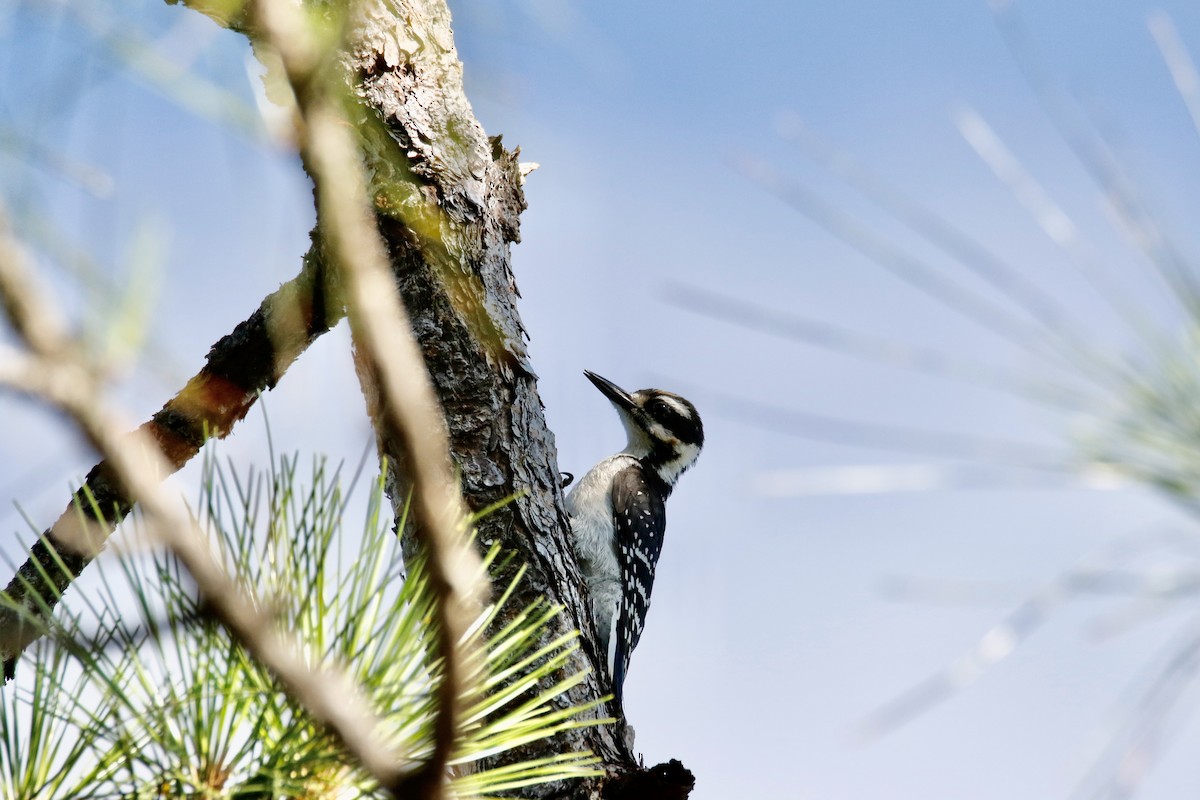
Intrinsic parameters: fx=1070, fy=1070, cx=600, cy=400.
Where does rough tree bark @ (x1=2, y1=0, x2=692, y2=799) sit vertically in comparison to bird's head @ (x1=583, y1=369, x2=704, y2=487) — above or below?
below

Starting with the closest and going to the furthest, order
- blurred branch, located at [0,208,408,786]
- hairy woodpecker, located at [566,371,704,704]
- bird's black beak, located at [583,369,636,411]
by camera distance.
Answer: blurred branch, located at [0,208,408,786] → hairy woodpecker, located at [566,371,704,704] → bird's black beak, located at [583,369,636,411]

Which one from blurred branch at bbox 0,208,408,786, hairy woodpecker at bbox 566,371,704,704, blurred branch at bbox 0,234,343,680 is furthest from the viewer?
hairy woodpecker at bbox 566,371,704,704

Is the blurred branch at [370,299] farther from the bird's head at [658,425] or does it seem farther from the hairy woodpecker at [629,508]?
the bird's head at [658,425]

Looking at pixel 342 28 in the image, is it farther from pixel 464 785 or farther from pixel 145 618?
pixel 464 785

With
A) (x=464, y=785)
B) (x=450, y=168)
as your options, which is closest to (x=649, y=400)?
(x=450, y=168)

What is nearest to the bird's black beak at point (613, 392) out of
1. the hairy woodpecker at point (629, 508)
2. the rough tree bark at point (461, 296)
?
the hairy woodpecker at point (629, 508)

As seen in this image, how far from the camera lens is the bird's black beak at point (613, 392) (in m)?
6.37

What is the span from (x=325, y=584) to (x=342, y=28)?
823 mm

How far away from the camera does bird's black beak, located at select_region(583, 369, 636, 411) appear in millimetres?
6367

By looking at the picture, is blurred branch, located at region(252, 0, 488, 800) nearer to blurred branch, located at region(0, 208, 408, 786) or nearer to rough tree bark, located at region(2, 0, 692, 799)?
blurred branch, located at region(0, 208, 408, 786)

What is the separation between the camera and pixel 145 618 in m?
1.49

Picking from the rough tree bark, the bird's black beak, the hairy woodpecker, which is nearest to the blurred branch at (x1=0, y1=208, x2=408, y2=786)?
the rough tree bark

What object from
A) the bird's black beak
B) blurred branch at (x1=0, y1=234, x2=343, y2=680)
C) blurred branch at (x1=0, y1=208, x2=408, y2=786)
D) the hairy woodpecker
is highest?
the bird's black beak

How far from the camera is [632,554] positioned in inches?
216
